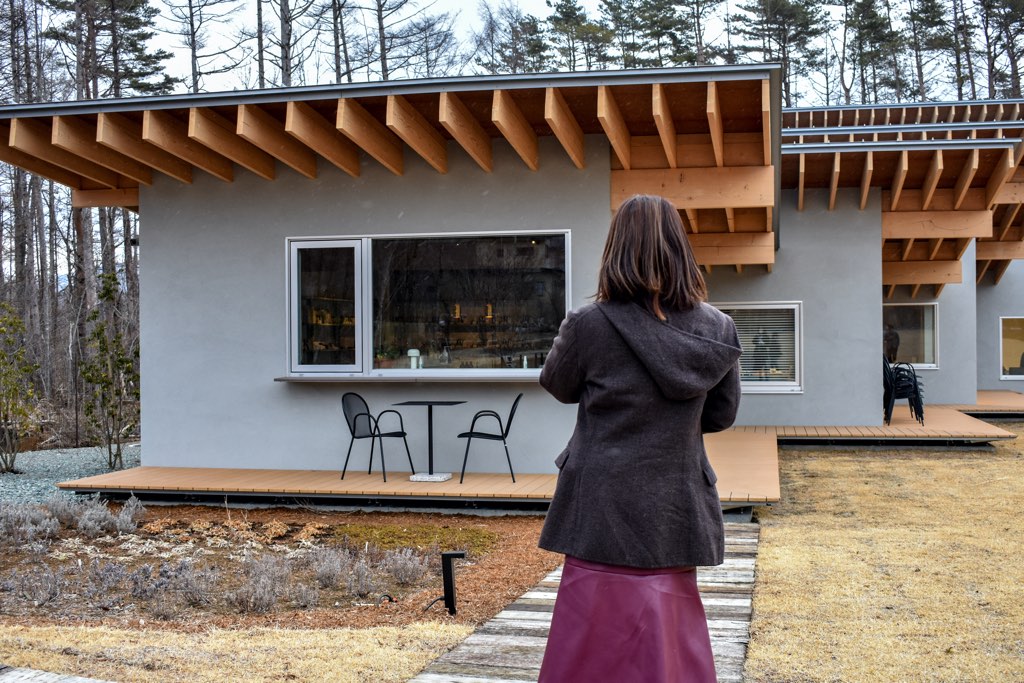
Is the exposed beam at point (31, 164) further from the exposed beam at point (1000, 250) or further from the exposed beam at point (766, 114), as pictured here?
the exposed beam at point (1000, 250)

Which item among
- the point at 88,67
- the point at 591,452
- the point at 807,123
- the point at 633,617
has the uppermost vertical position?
the point at 88,67

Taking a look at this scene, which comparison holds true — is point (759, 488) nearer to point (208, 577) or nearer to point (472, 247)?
point (472, 247)

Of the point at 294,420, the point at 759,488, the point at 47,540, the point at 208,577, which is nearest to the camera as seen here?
the point at 208,577

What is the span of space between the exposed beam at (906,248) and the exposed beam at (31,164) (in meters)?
9.16

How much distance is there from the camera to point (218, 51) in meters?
20.2

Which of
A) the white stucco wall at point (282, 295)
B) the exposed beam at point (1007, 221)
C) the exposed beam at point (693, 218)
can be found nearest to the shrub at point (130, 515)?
the white stucco wall at point (282, 295)

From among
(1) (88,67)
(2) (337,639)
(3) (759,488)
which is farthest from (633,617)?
(1) (88,67)

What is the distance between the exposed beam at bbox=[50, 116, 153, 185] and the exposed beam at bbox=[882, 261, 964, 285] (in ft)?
33.1

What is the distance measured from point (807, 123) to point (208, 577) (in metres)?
15.3

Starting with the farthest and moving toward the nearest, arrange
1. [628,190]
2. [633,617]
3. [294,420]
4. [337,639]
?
1. [294,420]
2. [628,190]
3. [337,639]
4. [633,617]

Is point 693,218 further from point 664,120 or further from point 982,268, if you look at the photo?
point 982,268

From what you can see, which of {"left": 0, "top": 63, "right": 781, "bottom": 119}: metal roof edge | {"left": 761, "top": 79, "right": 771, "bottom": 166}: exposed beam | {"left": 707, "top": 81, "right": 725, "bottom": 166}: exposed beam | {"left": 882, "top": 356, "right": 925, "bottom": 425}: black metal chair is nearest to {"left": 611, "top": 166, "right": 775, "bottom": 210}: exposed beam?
{"left": 707, "top": 81, "right": 725, "bottom": 166}: exposed beam

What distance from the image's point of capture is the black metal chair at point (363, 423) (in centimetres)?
717

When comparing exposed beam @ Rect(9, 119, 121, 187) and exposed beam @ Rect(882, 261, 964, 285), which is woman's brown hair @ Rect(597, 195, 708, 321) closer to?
exposed beam @ Rect(9, 119, 121, 187)
